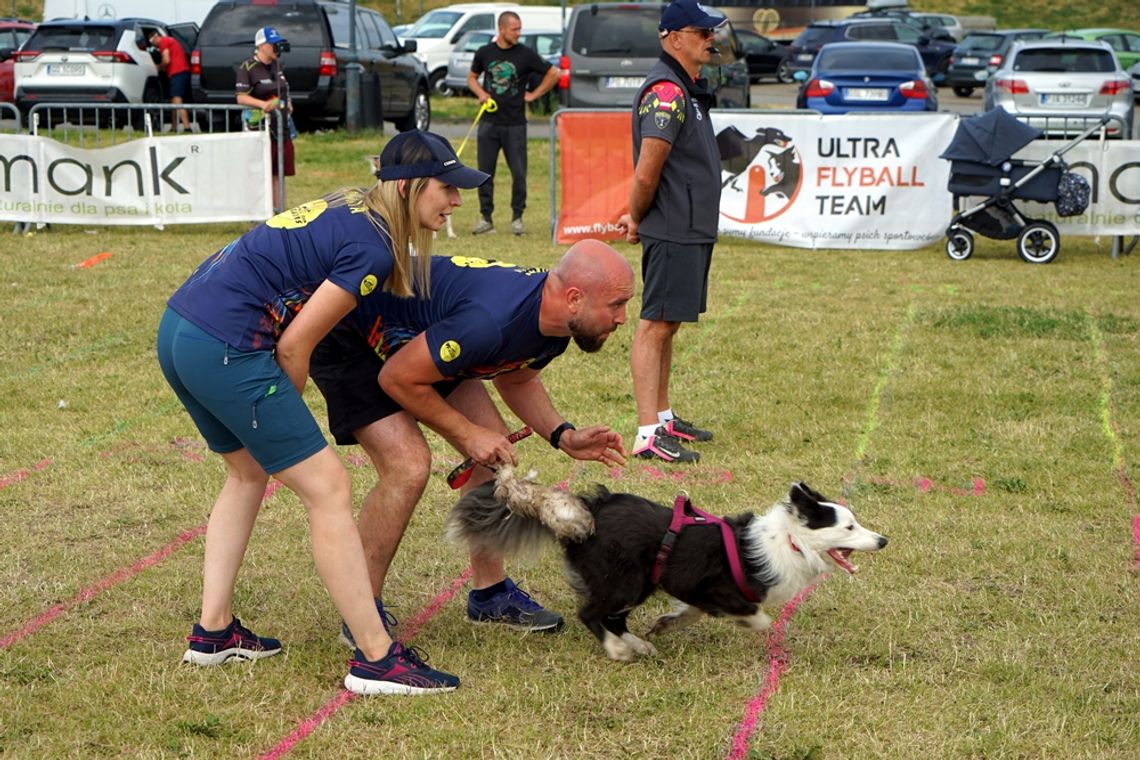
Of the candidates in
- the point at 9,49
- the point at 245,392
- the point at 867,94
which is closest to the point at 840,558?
the point at 245,392

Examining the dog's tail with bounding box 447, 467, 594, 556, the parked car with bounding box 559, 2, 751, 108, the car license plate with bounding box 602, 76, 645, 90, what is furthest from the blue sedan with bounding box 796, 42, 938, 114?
the dog's tail with bounding box 447, 467, 594, 556

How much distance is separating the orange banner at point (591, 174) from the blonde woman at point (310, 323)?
9.65 meters

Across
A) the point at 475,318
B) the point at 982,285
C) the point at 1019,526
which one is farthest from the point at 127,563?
the point at 982,285

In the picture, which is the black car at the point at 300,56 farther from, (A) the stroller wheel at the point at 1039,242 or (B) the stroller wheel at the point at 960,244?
(A) the stroller wheel at the point at 1039,242

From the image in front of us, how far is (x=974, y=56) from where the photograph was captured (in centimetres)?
3556

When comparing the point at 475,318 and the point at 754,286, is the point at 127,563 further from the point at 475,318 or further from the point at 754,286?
the point at 754,286

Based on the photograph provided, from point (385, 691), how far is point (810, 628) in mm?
1536

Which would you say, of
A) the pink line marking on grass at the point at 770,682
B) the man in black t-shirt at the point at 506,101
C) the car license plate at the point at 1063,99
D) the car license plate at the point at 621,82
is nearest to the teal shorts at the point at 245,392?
the pink line marking on grass at the point at 770,682

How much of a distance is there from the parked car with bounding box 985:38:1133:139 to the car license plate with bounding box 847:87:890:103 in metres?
2.01

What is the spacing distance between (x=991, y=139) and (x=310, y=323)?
400 inches

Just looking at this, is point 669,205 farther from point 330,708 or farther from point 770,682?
point 330,708

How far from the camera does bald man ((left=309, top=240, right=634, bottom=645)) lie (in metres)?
4.05

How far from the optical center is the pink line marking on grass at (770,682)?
3.85 meters

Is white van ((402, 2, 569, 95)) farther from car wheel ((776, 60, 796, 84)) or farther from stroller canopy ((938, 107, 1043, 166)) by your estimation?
stroller canopy ((938, 107, 1043, 166))
